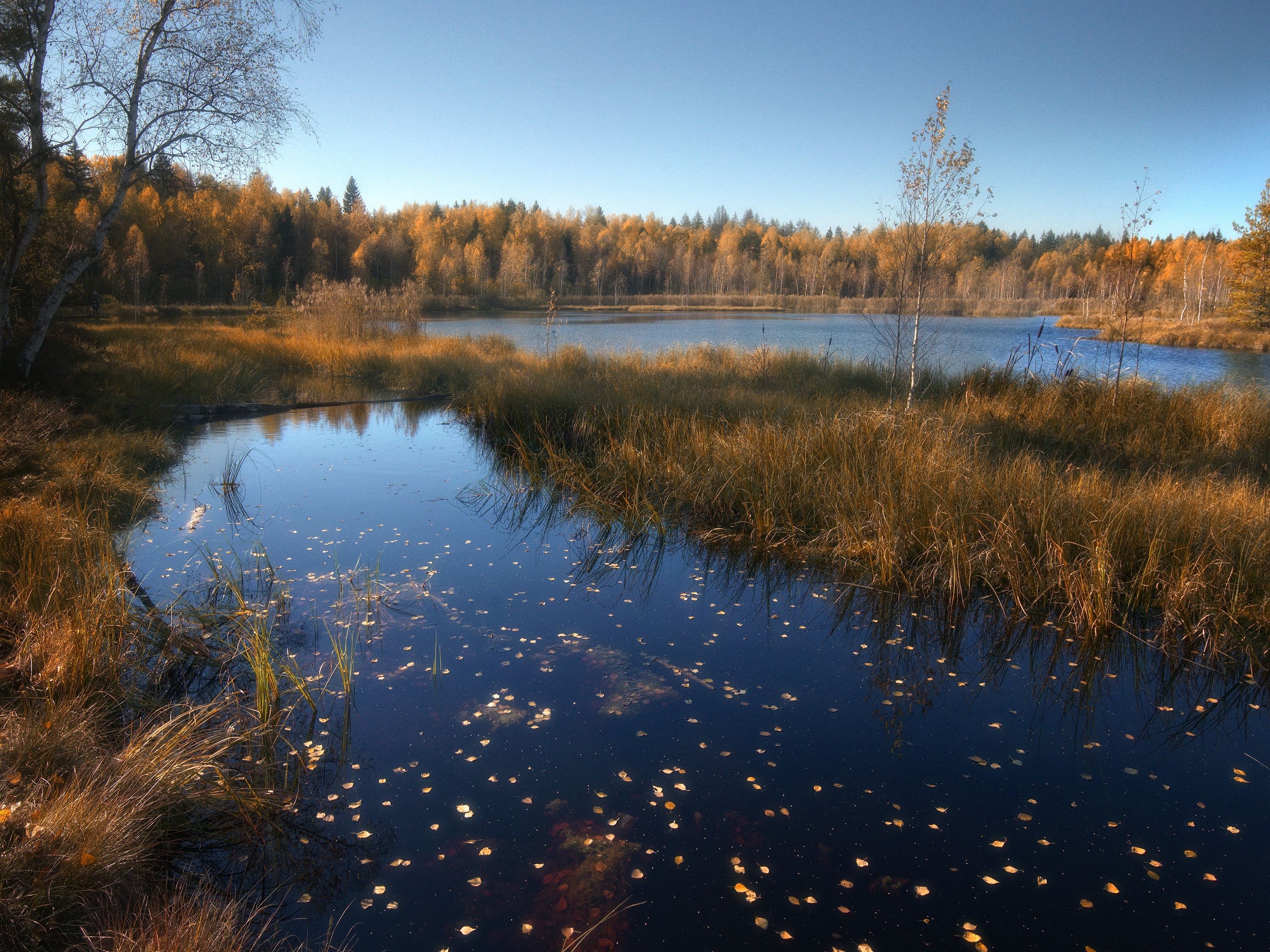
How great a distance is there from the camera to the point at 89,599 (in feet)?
13.0

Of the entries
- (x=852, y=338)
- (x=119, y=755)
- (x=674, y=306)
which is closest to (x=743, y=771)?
(x=119, y=755)

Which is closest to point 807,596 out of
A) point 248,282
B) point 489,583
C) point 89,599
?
point 489,583

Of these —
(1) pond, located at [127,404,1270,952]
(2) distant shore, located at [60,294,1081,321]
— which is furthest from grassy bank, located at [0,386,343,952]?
(2) distant shore, located at [60,294,1081,321]

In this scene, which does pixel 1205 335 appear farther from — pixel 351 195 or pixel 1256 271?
pixel 351 195

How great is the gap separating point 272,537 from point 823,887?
5456 millimetres

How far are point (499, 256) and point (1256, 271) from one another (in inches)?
2548

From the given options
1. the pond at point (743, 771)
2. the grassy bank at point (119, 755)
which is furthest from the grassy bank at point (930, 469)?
the grassy bank at point (119, 755)

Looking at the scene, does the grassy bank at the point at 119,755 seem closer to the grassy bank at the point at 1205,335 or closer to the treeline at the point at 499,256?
the treeline at the point at 499,256

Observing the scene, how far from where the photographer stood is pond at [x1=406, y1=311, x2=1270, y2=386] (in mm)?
16906

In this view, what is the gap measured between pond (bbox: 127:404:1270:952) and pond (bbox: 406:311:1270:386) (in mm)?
6417

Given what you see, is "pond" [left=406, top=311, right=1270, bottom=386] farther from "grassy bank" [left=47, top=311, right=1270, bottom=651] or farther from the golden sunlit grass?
the golden sunlit grass

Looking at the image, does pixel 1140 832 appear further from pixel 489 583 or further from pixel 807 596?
pixel 489 583

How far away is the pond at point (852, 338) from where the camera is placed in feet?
55.5

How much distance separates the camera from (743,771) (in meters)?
3.38
